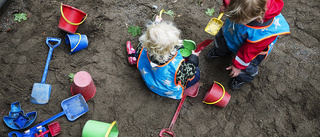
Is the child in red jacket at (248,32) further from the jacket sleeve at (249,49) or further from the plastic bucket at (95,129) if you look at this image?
the plastic bucket at (95,129)

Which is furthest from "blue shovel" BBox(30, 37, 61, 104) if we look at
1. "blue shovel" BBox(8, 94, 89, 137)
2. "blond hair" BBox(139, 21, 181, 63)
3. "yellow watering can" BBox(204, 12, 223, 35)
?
"yellow watering can" BBox(204, 12, 223, 35)

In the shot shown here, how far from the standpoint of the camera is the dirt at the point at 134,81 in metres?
2.48

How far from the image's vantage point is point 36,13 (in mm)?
2918

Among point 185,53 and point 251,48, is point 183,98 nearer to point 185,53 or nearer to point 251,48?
point 185,53

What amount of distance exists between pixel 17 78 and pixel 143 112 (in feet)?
4.79

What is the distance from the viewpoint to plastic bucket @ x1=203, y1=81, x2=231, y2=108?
8.05 ft

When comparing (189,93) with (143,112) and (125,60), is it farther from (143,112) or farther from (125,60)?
(125,60)

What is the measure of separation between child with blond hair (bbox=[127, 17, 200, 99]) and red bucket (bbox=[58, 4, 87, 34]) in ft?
2.52

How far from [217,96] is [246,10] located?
3.37 ft

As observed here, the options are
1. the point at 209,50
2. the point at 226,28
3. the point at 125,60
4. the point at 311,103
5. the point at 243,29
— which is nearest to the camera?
the point at 243,29

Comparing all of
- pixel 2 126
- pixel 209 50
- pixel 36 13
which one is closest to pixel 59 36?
pixel 36 13

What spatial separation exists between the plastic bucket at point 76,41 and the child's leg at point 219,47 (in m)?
1.58

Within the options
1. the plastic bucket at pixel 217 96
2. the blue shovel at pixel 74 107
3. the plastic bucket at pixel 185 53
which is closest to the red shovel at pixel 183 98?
the plastic bucket at pixel 217 96

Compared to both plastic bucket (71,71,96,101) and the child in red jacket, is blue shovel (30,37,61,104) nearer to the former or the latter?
plastic bucket (71,71,96,101)
